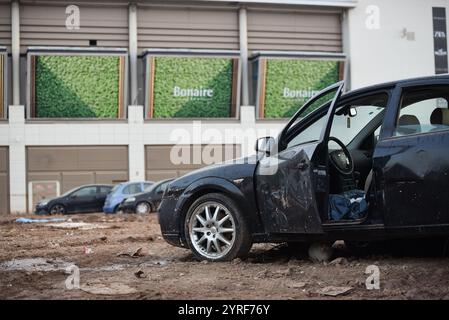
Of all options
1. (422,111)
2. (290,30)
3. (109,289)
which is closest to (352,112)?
(422,111)

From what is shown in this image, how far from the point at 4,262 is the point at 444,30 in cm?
3361

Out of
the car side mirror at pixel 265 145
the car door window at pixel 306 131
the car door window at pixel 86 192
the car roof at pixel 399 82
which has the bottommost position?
the car door window at pixel 86 192

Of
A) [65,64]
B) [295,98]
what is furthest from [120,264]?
[295,98]

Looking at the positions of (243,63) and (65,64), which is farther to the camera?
→ (243,63)

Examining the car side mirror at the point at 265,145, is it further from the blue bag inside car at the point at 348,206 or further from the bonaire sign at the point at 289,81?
the bonaire sign at the point at 289,81

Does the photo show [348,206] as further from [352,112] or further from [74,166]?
[74,166]

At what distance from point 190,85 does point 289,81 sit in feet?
17.8

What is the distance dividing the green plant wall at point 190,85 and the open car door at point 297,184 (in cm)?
2631

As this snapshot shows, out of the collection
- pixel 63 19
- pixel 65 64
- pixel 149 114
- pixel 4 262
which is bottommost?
pixel 4 262

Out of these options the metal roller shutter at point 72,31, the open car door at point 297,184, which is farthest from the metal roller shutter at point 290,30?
the open car door at point 297,184

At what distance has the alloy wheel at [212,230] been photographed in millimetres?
6324

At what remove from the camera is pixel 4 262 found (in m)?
7.07

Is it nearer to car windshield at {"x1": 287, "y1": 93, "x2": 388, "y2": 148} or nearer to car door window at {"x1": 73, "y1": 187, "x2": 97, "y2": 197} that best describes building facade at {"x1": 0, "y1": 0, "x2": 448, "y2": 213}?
car door window at {"x1": 73, "y1": 187, "x2": 97, "y2": 197}
